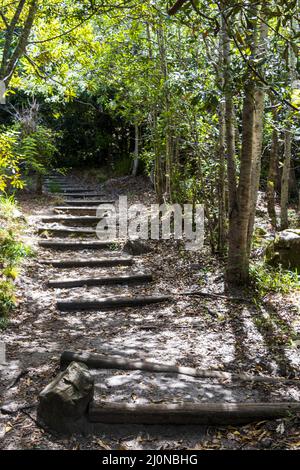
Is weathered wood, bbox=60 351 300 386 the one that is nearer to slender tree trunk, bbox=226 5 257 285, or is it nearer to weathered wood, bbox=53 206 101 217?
slender tree trunk, bbox=226 5 257 285

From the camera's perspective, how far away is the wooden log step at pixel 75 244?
7.77m

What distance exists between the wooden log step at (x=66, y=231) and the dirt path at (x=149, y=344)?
4.85 feet

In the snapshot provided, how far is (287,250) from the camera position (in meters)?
5.84

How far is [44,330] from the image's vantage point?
15.2 feet

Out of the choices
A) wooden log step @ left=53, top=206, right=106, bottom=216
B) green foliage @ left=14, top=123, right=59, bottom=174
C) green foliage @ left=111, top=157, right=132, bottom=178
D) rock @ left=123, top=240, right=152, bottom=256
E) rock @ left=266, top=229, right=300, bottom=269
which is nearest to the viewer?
rock @ left=266, top=229, right=300, bottom=269

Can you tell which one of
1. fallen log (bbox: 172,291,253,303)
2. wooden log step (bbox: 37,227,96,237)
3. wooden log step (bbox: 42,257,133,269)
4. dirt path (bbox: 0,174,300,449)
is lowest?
dirt path (bbox: 0,174,300,449)

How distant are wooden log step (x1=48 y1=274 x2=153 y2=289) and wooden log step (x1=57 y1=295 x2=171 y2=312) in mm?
762

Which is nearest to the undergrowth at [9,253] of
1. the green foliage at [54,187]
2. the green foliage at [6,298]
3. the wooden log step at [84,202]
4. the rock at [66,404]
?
the green foliage at [6,298]

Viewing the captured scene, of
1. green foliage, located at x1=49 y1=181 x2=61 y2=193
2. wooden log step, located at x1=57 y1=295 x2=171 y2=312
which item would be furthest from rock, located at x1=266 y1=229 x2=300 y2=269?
green foliage, located at x1=49 y1=181 x2=61 y2=193

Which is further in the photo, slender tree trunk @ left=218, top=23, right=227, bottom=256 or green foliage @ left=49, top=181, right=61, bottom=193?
green foliage @ left=49, top=181, right=61, bottom=193

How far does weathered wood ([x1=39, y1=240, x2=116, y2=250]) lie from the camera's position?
777 cm

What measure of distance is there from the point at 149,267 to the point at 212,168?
6.26ft

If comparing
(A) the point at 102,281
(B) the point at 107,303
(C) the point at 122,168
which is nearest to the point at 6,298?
(B) the point at 107,303

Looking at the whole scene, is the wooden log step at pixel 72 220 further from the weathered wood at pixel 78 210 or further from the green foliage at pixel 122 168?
the green foliage at pixel 122 168
